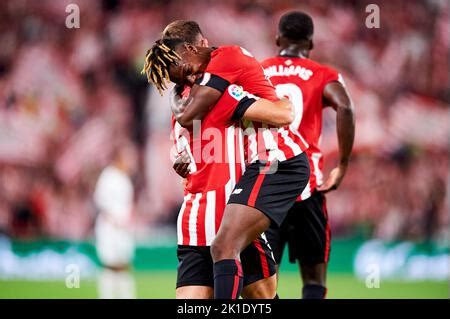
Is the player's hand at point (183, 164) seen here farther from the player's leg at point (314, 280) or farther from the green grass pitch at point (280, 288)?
the green grass pitch at point (280, 288)

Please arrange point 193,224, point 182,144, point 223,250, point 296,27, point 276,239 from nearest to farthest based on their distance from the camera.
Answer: point 223,250 → point 193,224 → point 182,144 → point 276,239 → point 296,27

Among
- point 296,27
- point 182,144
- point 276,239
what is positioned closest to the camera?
point 182,144

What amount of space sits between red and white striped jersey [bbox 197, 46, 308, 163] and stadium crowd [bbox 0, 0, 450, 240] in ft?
22.9

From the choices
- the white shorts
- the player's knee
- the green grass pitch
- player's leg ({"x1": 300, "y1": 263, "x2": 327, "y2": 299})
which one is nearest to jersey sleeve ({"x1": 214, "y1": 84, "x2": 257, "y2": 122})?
the player's knee

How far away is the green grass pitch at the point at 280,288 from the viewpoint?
8289 millimetres

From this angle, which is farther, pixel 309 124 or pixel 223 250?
pixel 309 124

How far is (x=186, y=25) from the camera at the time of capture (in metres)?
3.81

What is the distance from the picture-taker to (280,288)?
8867mm

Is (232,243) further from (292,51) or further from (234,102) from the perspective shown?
(292,51)

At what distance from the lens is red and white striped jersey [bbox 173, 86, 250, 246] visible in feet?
12.3

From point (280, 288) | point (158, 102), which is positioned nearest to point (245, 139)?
point (280, 288)

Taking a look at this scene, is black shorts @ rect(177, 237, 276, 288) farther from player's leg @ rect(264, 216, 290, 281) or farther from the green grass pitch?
the green grass pitch

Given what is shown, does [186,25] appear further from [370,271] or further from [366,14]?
[366,14]

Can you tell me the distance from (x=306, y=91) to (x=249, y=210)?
169cm
